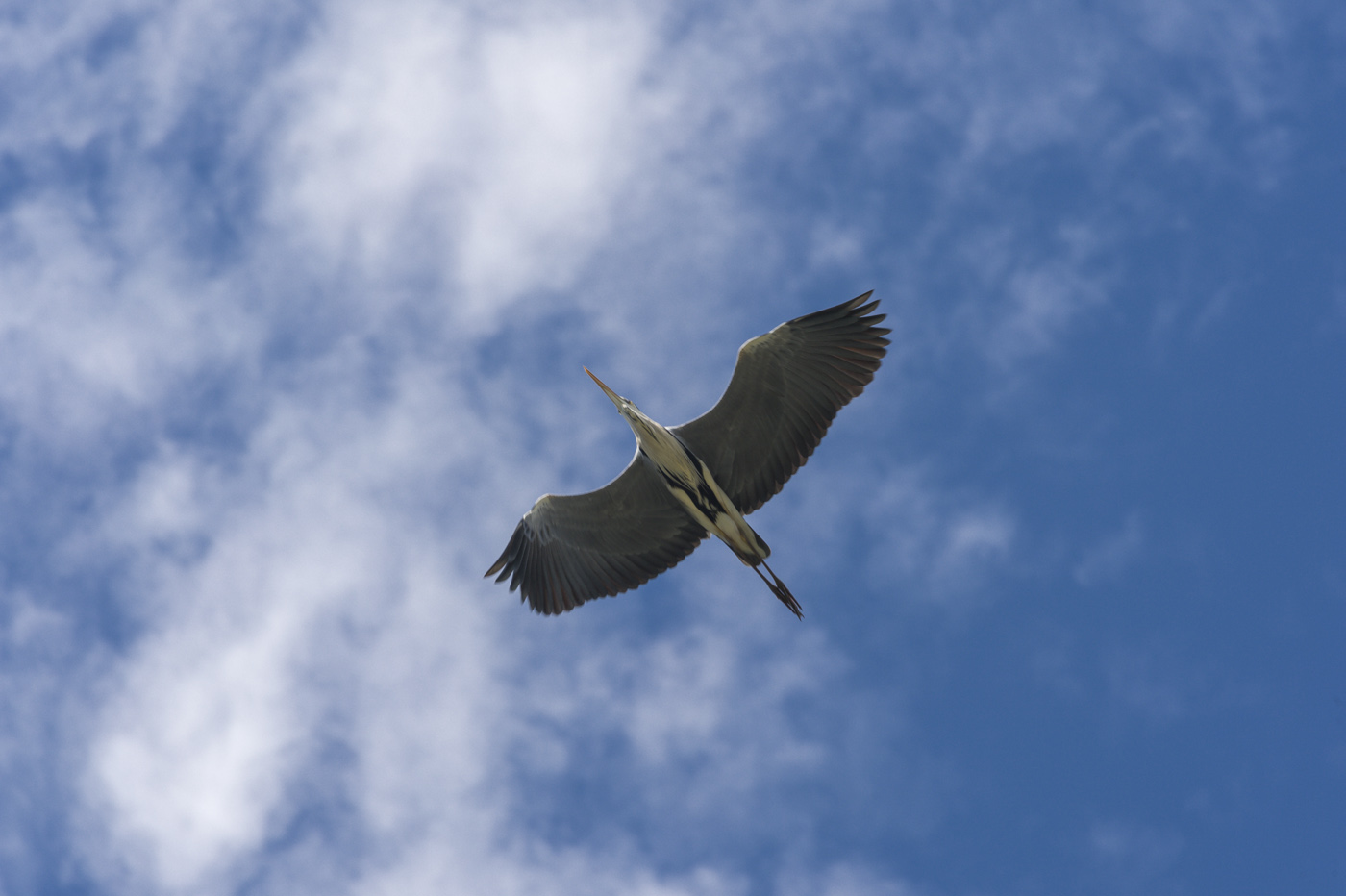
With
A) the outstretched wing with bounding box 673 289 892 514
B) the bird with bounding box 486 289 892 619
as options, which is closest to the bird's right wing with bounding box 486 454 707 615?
the bird with bounding box 486 289 892 619

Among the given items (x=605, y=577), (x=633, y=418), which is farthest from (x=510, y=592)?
(x=633, y=418)

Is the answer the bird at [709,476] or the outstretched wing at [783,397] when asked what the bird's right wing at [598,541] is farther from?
the outstretched wing at [783,397]

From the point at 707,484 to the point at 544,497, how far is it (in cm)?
270

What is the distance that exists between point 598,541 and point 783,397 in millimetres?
3558

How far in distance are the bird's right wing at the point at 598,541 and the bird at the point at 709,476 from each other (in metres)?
0.01

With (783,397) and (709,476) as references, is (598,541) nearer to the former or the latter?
(709,476)

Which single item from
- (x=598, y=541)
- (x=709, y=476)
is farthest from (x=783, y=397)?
(x=598, y=541)

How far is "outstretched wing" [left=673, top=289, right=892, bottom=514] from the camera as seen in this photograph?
1485 cm

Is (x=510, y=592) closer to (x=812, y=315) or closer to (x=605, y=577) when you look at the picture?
(x=605, y=577)

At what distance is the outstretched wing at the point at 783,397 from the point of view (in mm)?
14852

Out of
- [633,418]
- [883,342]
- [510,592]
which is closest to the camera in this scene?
[883,342]

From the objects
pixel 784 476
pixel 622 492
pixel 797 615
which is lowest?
pixel 797 615

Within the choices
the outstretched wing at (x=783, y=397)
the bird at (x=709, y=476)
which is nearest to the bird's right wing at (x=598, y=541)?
the bird at (x=709, y=476)

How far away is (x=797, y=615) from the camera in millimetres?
15719
